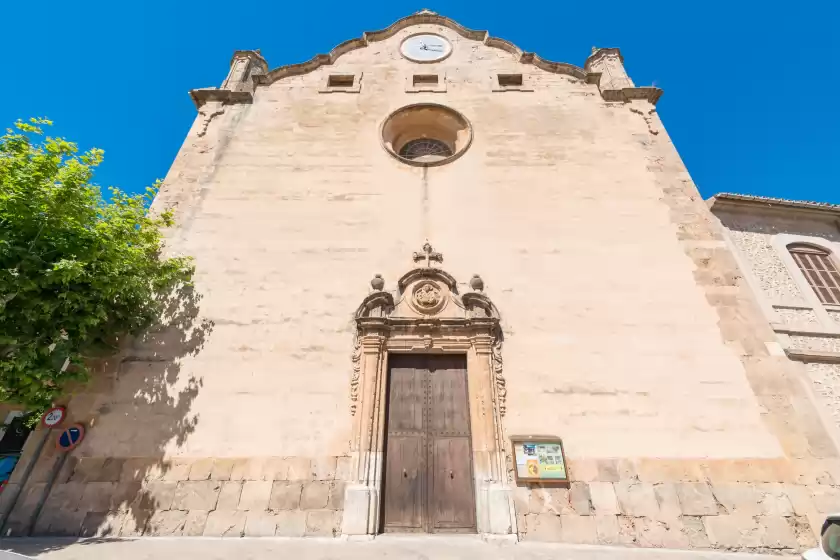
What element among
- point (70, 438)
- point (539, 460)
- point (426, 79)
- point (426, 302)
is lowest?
point (539, 460)

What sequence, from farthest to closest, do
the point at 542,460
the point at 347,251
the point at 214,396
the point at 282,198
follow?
the point at 282,198 → the point at 347,251 → the point at 214,396 → the point at 542,460

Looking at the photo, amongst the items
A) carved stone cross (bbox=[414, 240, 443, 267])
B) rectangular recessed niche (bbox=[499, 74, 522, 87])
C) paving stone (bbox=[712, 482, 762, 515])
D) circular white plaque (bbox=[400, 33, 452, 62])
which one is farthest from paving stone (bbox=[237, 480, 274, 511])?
circular white plaque (bbox=[400, 33, 452, 62])

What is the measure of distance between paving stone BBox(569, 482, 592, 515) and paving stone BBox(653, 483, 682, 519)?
0.84 metres

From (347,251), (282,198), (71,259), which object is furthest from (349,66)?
(71,259)

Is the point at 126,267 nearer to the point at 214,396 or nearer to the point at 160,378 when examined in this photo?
the point at 160,378

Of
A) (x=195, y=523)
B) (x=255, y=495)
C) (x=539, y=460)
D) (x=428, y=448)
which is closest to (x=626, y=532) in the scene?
(x=539, y=460)

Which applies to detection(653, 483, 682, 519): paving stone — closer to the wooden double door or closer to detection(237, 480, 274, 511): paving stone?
the wooden double door

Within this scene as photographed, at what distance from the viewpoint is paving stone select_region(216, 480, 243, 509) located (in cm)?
530

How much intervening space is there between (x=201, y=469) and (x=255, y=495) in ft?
2.75

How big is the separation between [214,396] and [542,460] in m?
4.62

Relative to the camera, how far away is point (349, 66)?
10758 mm

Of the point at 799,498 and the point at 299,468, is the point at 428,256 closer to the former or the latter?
the point at 299,468

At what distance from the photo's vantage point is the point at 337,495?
5391 millimetres

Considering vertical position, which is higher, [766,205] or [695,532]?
[766,205]
